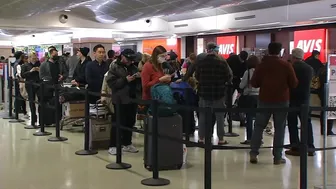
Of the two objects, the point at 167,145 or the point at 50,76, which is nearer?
the point at 167,145

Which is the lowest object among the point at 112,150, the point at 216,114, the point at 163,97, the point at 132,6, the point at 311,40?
the point at 112,150

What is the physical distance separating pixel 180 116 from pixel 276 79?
1219 mm

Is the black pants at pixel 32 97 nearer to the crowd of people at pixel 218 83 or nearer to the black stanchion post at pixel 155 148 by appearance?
the crowd of people at pixel 218 83

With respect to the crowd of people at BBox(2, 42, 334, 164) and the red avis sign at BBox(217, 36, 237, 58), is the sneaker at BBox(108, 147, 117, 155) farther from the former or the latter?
the red avis sign at BBox(217, 36, 237, 58)

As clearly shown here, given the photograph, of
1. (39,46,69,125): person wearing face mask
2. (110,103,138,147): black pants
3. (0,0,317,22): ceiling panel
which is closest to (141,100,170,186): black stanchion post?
(110,103,138,147): black pants

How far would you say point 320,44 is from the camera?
37.2 feet

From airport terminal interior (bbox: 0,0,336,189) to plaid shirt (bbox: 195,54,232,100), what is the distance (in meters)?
0.01

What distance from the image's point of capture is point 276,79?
5281 mm

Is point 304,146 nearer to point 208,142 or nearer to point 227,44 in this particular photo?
point 208,142

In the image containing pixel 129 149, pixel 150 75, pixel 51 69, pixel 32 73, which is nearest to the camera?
pixel 150 75

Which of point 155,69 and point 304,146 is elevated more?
point 155,69

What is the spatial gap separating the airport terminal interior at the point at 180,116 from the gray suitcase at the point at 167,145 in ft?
0.04

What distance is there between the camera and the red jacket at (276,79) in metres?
5.28

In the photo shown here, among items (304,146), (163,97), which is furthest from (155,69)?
(304,146)
